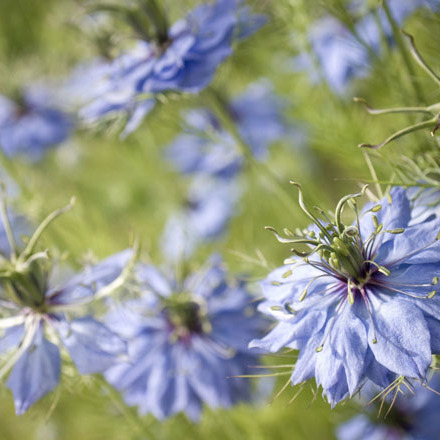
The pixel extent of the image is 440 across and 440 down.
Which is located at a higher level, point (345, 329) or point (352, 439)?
point (345, 329)

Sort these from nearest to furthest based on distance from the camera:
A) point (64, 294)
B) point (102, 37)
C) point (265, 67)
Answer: point (64, 294), point (102, 37), point (265, 67)

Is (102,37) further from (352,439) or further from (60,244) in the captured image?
(352,439)

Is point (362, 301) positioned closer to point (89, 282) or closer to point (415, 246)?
point (415, 246)

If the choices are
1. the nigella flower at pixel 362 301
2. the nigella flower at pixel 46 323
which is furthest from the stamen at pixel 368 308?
the nigella flower at pixel 46 323

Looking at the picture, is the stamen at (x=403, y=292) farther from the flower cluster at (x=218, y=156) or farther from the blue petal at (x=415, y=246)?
the flower cluster at (x=218, y=156)

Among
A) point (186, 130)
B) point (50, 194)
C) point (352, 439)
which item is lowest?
point (352, 439)

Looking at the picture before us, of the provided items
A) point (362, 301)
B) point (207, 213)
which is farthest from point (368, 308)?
point (207, 213)

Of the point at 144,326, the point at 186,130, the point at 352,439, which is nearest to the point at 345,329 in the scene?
the point at 144,326

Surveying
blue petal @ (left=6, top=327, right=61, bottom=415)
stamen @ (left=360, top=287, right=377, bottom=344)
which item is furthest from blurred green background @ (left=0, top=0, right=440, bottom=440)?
stamen @ (left=360, top=287, right=377, bottom=344)
